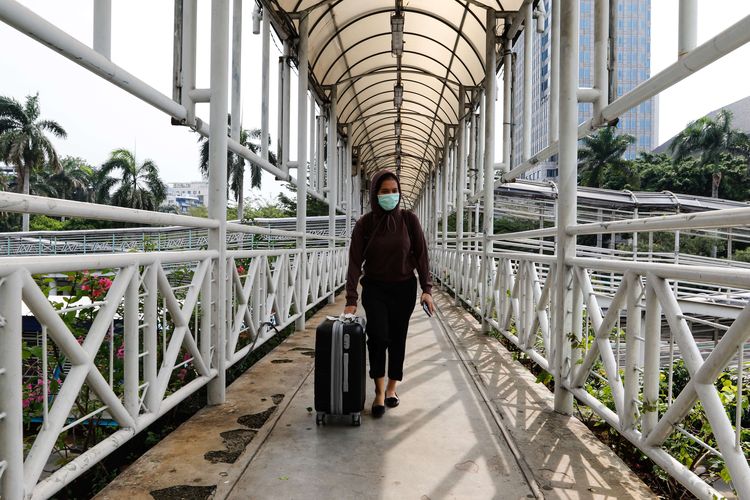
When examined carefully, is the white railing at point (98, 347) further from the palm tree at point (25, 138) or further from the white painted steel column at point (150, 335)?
the palm tree at point (25, 138)

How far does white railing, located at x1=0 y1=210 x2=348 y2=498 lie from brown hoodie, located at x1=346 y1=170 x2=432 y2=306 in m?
0.90

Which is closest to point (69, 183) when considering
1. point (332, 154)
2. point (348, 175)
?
point (348, 175)

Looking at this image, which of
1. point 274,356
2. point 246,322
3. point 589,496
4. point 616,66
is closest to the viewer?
point 589,496

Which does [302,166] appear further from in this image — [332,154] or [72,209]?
[72,209]

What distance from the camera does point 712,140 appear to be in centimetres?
3941

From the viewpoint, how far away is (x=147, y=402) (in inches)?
102

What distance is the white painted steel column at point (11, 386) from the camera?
1542mm

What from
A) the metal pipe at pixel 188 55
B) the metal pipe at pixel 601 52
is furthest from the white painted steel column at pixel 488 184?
the metal pipe at pixel 188 55

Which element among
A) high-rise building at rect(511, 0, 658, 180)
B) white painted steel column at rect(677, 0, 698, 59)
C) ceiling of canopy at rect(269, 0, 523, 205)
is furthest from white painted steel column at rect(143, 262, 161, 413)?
ceiling of canopy at rect(269, 0, 523, 205)

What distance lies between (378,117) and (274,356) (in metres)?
9.81

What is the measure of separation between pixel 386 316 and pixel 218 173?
1451 millimetres

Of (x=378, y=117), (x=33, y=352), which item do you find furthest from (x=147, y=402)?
(x=378, y=117)

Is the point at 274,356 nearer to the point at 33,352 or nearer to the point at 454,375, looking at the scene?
the point at 454,375

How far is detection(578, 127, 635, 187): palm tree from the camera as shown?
136 feet
